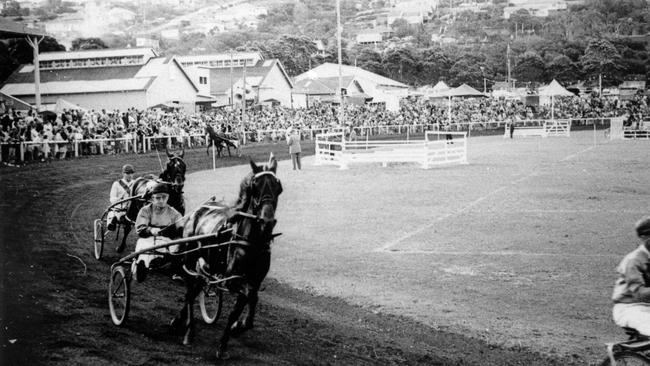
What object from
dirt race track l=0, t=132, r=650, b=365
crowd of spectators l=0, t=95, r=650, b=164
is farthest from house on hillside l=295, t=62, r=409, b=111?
dirt race track l=0, t=132, r=650, b=365

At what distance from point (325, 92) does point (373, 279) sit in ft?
185

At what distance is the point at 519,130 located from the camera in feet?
176

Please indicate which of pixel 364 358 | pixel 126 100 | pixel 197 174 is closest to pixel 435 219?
pixel 364 358

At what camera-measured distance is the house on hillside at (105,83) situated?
1961 inches

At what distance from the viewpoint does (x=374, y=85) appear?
77.1 m

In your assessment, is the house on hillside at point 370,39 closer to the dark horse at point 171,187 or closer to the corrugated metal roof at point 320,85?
the corrugated metal roof at point 320,85

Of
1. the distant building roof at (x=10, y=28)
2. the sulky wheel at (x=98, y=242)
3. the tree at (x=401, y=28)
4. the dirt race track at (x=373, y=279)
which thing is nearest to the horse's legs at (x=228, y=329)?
the dirt race track at (x=373, y=279)

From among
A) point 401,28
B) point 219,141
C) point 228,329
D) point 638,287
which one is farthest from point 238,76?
point 401,28

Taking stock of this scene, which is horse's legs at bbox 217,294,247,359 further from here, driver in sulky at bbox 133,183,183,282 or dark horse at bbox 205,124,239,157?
dark horse at bbox 205,124,239,157

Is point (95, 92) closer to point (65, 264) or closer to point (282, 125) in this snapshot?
point (282, 125)

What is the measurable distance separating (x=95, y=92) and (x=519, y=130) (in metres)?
32.1

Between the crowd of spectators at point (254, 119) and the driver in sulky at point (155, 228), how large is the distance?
19.1 meters

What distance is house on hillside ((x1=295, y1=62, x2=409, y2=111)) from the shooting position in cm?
7575

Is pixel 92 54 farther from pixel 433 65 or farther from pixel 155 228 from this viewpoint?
pixel 433 65
